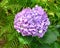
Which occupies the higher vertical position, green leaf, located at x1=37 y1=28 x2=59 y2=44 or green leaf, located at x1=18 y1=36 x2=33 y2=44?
green leaf, located at x1=18 y1=36 x2=33 y2=44

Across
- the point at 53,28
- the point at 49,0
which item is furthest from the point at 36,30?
the point at 49,0

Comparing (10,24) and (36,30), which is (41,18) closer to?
(36,30)

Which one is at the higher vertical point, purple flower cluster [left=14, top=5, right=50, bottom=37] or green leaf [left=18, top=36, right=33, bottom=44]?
purple flower cluster [left=14, top=5, right=50, bottom=37]

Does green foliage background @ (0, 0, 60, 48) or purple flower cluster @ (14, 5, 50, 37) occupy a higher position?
purple flower cluster @ (14, 5, 50, 37)

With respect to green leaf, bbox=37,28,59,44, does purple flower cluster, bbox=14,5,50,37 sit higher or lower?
higher

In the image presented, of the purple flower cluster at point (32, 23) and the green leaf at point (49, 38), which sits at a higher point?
the purple flower cluster at point (32, 23)
